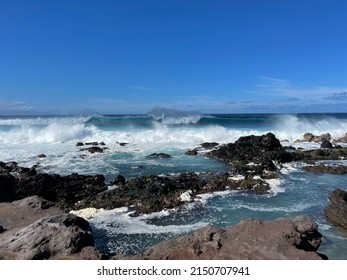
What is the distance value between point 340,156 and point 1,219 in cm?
2116

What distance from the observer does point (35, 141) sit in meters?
33.3

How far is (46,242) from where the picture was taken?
248 inches

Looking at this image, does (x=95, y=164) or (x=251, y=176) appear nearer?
(x=251, y=176)

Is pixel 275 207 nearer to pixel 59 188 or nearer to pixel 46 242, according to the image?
pixel 46 242

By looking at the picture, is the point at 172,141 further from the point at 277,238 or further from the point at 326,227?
the point at 277,238

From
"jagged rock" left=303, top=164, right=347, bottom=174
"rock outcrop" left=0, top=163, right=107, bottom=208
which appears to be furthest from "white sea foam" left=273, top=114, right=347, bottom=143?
"rock outcrop" left=0, top=163, right=107, bottom=208

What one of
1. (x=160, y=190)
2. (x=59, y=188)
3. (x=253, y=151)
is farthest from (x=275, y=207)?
(x=253, y=151)

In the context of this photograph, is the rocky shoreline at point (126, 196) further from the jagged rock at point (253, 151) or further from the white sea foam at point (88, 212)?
the white sea foam at point (88, 212)

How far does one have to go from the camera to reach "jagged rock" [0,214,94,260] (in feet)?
20.1

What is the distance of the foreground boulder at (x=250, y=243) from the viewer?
5812 mm

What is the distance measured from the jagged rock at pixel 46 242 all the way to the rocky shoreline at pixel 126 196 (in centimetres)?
2

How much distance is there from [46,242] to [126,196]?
6697 mm

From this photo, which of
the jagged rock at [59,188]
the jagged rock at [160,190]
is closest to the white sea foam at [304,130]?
the jagged rock at [160,190]
